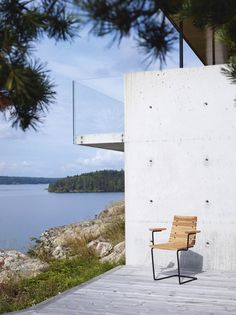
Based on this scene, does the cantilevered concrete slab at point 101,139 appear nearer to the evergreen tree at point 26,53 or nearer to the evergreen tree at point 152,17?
the evergreen tree at point 152,17

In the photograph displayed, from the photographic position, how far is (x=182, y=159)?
734 centimetres

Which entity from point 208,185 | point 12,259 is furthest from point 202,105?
point 12,259

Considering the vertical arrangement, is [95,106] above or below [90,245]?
above

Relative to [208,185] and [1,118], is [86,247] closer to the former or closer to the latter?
[208,185]

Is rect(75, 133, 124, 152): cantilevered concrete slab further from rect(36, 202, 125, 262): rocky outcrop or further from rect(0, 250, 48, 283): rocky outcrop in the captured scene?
rect(0, 250, 48, 283): rocky outcrop

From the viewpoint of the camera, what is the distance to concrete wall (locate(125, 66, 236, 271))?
7113 mm

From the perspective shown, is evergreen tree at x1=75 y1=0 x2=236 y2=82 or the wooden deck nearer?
evergreen tree at x1=75 y1=0 x2=236 y2=82

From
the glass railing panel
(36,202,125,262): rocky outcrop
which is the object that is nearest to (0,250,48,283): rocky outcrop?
(36,202,125,262): rocky outcrop

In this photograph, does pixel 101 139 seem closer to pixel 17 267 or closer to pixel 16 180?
pixel 16 180

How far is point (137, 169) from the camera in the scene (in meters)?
7.59

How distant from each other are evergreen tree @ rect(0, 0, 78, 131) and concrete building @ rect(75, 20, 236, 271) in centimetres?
494

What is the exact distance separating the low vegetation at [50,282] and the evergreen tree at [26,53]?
12.1ft

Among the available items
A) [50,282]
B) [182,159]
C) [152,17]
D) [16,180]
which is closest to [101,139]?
[182,159]

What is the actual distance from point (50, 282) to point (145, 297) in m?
1.98
